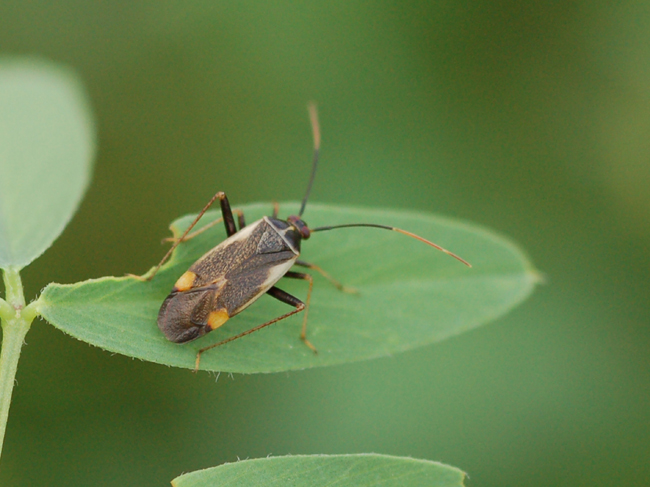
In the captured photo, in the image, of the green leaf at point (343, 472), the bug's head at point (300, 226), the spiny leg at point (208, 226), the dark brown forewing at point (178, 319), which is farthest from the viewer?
the bug's head at point (300, 226)

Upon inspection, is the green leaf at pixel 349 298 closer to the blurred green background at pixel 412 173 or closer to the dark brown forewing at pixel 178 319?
the dark brown forewing at pixel 178 319

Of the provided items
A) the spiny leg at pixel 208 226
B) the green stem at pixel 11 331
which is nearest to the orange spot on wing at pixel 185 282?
the spiny leg at pixel 208 226

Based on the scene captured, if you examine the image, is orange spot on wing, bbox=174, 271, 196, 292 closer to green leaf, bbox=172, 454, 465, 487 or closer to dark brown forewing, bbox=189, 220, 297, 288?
dark brown forewing, bbox=189, 220, 297, 288

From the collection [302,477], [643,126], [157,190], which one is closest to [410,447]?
[302,477]

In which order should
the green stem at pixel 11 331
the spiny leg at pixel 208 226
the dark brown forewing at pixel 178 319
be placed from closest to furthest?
the green stem at pixel 11 331 < the dark brown forewing at pixel 178 319 < the spiny leg at pixel 208 226

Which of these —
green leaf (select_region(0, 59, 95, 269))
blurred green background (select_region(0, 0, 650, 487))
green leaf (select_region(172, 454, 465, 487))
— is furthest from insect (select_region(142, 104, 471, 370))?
blurred green background (select_region(0, 0, 650, 487))

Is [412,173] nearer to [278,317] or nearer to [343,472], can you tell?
[278,317]

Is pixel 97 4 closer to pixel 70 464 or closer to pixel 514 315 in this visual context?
pixel 70 464

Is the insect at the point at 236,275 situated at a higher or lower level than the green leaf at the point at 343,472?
higher
